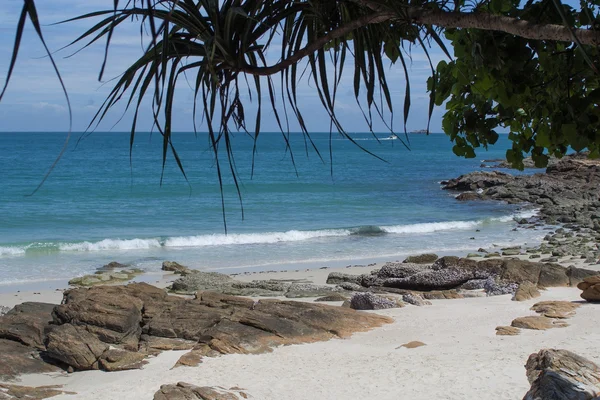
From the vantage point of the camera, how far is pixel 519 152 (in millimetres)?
3643

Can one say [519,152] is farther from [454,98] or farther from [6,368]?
[6,368]

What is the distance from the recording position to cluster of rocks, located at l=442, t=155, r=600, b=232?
2367 cm

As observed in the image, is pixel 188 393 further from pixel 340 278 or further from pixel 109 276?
pixel 109 276

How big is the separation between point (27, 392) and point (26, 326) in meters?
1.42

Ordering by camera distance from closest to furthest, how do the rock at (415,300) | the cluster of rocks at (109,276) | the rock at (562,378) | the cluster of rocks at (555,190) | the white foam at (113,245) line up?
the rock at (562,378) < the rock at (415,300) < the cluster of rocks at (109,276) < the white foam at (113,245) < the cluster of rocks at (555,190)

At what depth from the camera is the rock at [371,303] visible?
9070 mm

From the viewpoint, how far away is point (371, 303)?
9.11 metres

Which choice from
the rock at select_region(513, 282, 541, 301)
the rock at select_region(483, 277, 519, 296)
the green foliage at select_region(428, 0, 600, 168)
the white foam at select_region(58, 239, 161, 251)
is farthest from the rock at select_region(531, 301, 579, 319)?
the white foam at select_region(58, 239, 161, 251)

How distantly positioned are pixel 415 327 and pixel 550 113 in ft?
16.4

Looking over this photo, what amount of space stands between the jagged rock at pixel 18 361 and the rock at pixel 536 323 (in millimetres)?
4636

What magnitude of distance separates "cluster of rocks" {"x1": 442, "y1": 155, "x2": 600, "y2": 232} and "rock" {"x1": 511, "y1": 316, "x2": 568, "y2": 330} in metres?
13.4

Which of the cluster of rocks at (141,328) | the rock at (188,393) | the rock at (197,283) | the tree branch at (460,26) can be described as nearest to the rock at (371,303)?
the cluster of rocks at (141,328)

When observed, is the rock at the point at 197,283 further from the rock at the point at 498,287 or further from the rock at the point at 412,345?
the rock at the point at 412,345

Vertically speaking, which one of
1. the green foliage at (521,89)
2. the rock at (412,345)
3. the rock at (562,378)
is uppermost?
the green foliage at (521,89)
